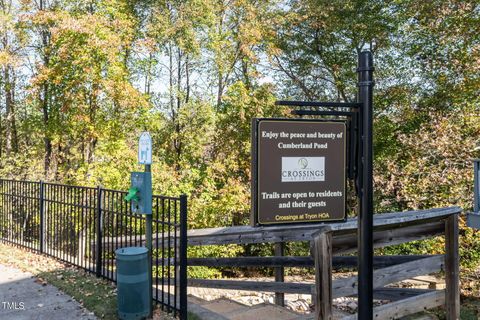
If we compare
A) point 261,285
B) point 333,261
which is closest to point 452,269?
point 333,261

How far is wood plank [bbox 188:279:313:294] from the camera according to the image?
5.23 metres

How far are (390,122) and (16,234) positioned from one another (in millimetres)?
13443

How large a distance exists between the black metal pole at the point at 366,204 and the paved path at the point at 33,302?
3.70 metres

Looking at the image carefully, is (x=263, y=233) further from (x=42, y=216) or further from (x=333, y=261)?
(x=42, y=216)

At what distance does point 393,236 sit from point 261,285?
1.92 meters

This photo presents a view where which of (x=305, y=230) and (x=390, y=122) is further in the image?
(x=390, y=122)

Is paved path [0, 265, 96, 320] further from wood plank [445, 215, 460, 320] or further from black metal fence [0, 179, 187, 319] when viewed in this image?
wood plank [445, 215, 460, 320]

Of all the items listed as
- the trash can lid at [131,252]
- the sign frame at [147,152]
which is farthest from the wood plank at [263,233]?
the sign frame at [147,152]

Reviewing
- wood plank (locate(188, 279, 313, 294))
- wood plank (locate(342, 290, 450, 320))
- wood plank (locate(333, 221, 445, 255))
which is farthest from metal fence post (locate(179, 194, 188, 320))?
wood plank (locate(342, 290, 450, 320))

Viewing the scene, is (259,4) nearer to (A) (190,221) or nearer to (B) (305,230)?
(A) (190,221)

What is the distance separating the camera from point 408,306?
15.6 feet

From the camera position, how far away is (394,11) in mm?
16688

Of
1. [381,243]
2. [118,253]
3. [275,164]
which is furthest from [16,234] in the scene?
[275,164]

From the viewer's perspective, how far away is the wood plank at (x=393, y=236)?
14.4 ft
